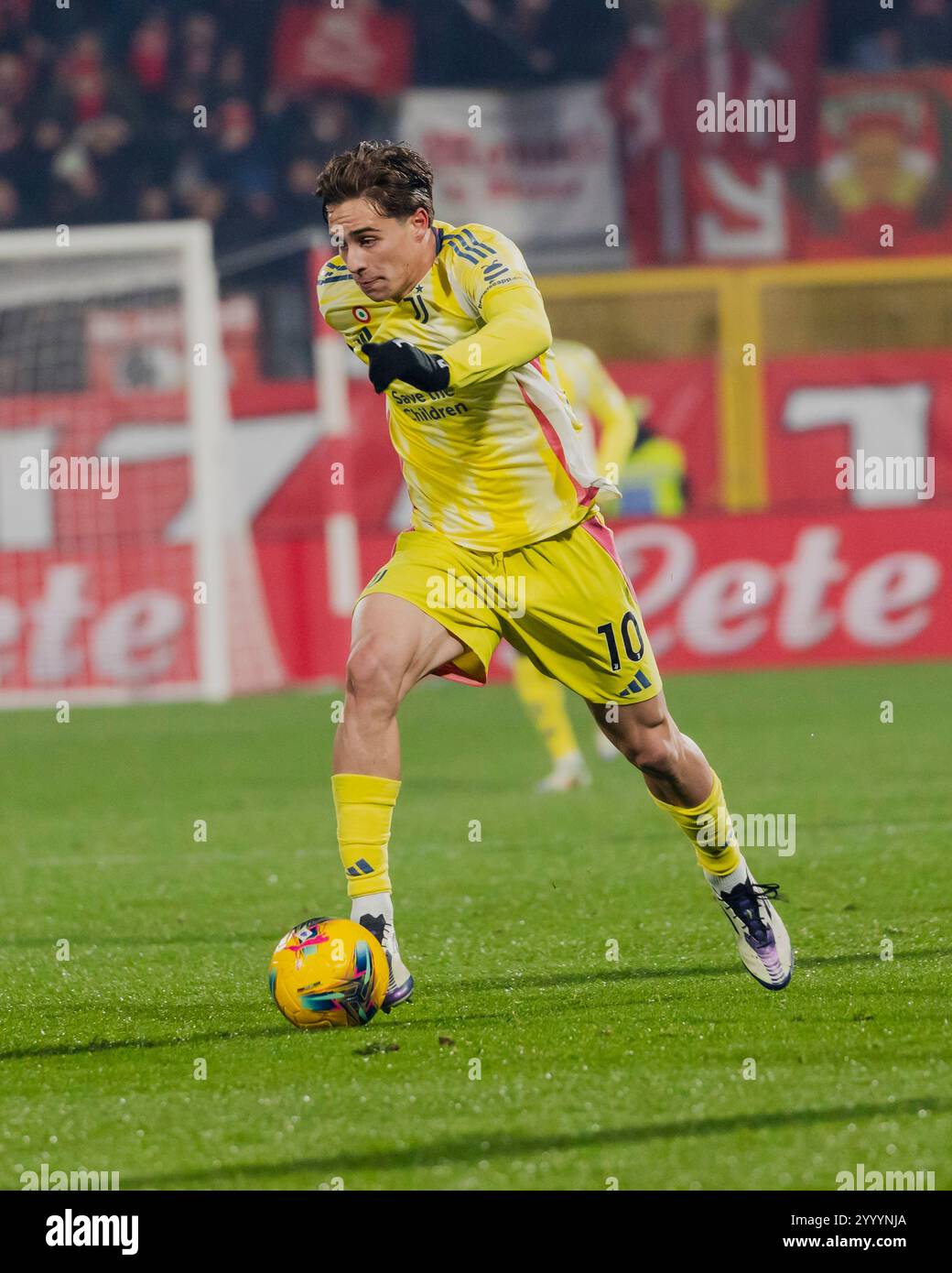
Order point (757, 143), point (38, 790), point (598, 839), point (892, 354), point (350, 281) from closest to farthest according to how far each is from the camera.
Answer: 1. point (350, 281)
2. point (598, 839)
3. point (38, 790)
4. point (892, 354)
5. point (757, 143)

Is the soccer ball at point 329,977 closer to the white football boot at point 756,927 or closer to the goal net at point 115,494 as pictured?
the white football boot at point 756,927

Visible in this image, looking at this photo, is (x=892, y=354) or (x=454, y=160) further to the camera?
(x=454, y=160)

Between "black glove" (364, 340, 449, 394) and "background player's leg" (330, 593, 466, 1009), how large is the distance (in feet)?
2.04

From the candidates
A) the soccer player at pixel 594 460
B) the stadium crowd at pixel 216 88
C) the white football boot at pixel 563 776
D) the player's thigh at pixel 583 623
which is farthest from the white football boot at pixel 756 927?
the stadium crowd at pixel 216 88

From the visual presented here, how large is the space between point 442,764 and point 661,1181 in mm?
7455

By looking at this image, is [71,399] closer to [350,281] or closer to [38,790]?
[38,790]

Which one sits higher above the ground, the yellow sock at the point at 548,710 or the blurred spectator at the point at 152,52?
the blurred spectator at the point at 152,52

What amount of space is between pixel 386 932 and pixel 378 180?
68.0 inches

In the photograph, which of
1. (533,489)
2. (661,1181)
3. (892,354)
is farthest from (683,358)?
(661,1181)

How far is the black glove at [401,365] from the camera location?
4277 mm

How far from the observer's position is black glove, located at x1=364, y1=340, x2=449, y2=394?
4277 millimetres

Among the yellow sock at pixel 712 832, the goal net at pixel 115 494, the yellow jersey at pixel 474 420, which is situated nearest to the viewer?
the yellow jersey at pixel 474 420

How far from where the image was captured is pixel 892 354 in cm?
1616

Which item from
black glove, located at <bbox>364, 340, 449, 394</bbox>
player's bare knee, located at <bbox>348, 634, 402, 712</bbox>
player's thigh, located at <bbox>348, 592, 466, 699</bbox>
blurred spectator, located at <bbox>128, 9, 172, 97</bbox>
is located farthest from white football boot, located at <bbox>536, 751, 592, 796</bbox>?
blurred spectator, located at <bbox>128, 9, 172, 97</bbox>
